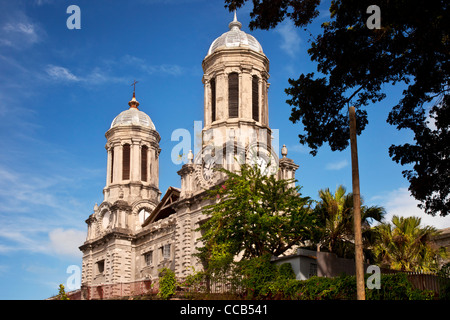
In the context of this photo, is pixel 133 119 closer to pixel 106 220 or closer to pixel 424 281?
pixel 106 220

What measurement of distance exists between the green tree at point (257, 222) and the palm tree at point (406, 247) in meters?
4.20

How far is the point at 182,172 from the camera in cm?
4369

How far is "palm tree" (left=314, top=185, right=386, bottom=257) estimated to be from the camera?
28.4 metres

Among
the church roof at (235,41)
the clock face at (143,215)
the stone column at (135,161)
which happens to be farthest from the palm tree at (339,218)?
the stone column at (135,161)

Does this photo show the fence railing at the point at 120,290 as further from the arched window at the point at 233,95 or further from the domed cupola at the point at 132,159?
the arched window at the point at 233,95

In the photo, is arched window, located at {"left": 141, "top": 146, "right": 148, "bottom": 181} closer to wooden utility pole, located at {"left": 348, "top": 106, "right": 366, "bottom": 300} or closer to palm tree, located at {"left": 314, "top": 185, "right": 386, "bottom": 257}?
palm tree, located at {"left": 314, "top": 185, "right": 386, "bottom": 257}

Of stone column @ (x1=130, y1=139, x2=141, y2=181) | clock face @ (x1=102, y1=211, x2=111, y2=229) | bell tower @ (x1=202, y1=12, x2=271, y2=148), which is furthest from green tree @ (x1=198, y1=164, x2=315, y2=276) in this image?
stone column @ (x1=130, y1=139, x2=141, y2=181)

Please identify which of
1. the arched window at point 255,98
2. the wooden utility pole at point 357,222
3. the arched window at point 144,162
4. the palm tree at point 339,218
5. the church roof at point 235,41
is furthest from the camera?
the arched window at point 144,162

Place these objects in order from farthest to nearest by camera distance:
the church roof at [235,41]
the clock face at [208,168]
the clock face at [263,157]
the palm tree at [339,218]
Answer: the church roof at [235,41] → the clock face at [208,168] → the clock face at [263,157] → the palm tree at [339,218]

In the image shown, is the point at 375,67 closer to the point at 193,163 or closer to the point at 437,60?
the point at 437,60

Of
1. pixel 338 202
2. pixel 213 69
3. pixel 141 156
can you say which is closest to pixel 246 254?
pixel 338 202

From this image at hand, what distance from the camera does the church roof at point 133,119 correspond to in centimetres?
5828

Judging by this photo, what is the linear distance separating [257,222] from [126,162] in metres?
30.4

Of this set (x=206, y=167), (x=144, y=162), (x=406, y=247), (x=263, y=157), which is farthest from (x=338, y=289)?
(x=144, y=162)
